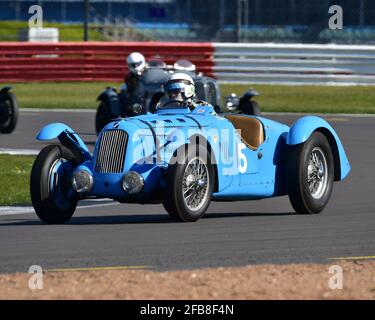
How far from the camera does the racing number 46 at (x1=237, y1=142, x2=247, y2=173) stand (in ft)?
41.8

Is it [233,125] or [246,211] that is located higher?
[233,125]

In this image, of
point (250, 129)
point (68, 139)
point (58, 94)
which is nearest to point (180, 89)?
point (250, 129)

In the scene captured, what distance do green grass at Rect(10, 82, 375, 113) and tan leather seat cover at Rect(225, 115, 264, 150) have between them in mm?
15148

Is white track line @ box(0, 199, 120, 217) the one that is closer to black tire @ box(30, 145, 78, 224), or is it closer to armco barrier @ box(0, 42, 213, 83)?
black tire @ box(30, 145, 78, 224)

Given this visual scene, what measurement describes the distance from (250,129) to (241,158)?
0.39 m

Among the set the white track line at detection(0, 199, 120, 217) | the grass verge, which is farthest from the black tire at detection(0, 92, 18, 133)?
the grass verge

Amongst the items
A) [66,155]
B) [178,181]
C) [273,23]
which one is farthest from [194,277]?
[273,23]

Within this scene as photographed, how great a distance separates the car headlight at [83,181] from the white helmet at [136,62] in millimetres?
9654

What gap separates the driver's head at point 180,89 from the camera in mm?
13375

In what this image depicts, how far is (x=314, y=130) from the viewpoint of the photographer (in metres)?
13.3

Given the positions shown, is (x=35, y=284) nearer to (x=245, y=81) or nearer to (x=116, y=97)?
(x=116, y=97)

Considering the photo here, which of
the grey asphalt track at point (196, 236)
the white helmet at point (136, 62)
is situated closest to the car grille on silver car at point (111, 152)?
the grey asphalt track at point (196, 236)

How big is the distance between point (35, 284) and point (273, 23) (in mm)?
31395
